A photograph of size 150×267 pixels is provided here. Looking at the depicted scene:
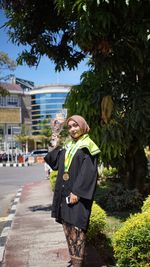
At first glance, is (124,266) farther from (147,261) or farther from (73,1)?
(73,1)

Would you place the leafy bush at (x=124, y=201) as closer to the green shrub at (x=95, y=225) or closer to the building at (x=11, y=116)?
the green shrub at (x=95, y=225)

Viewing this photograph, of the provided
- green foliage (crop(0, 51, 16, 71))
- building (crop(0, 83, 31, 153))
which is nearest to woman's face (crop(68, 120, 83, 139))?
green foliage (crop(0, 51, 16, 71))

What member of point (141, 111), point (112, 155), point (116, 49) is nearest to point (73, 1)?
point (116, 49)

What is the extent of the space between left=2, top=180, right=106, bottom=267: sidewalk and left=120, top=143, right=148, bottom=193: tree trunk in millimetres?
1806

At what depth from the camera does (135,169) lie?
8.94 m

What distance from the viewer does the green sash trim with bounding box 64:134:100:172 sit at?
4.31m

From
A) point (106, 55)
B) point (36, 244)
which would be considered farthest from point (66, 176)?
point (106, 55)

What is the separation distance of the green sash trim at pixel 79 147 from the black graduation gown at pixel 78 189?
0.13 ft

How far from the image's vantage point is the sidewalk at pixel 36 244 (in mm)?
5418

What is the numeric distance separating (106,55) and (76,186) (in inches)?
139

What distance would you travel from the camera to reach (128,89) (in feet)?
25.2

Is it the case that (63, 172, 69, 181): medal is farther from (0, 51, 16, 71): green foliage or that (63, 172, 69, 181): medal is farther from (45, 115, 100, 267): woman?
(0, 51, 16, 71): green foliage

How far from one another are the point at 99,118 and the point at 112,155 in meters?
Result: 0.72

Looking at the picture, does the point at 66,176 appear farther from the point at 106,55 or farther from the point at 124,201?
the point at 124,201
